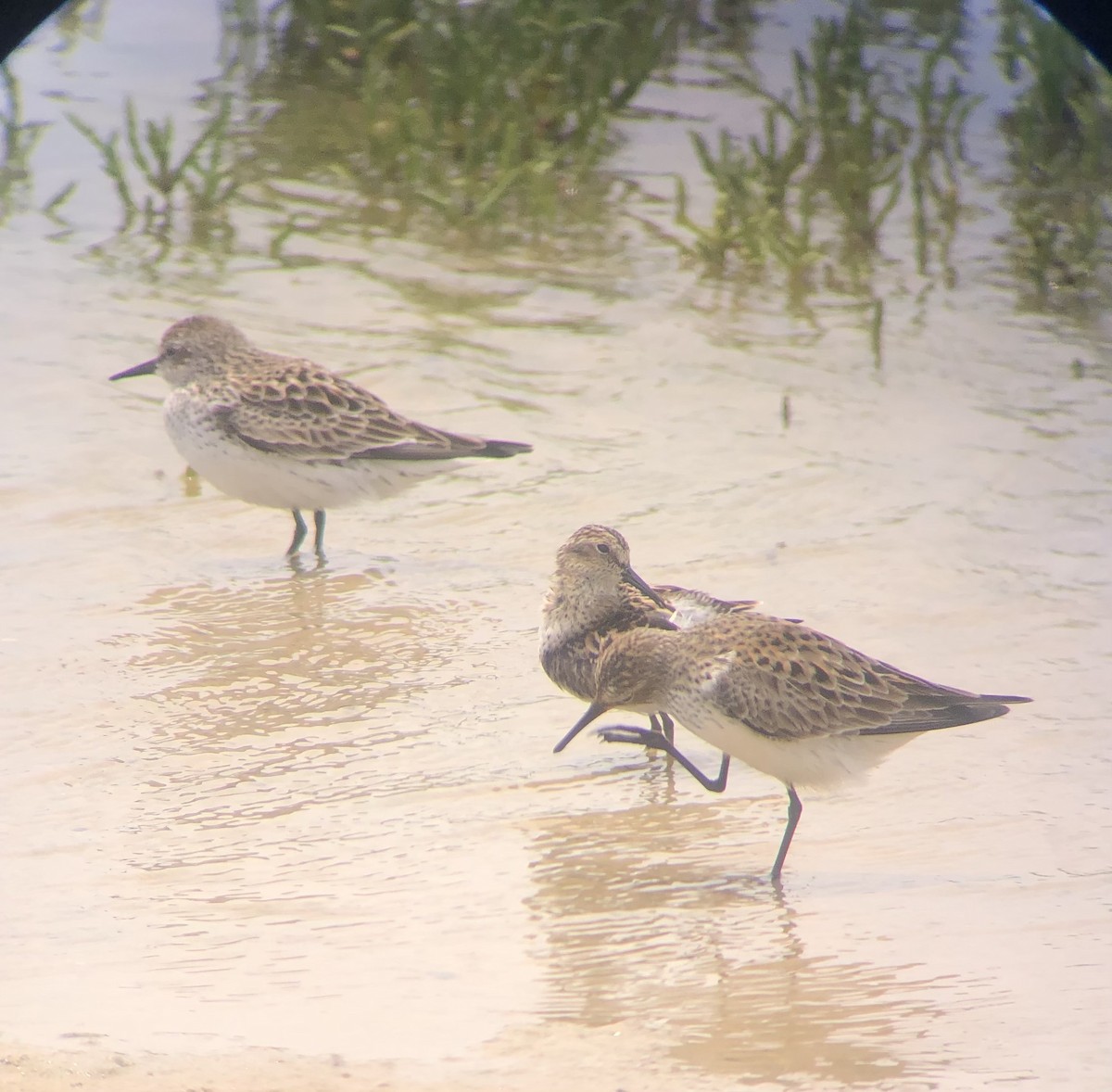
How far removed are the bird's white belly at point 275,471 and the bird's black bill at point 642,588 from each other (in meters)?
1.79

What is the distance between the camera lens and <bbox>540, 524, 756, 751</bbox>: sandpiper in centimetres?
584

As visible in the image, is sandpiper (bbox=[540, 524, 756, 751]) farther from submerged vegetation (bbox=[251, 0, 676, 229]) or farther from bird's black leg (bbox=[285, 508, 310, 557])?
submerged vegetation (bbox=[251, 0, 676, 229])

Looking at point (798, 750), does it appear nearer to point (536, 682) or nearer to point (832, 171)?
point (536, 682)

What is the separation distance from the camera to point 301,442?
754 cm

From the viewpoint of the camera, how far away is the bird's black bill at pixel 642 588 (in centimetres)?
599

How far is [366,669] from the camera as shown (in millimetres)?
6512

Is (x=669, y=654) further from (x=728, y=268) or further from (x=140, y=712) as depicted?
(x=728, y=268)

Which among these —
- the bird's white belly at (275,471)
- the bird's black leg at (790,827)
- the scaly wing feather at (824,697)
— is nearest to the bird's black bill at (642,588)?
the scaly wing feather at (824,697)

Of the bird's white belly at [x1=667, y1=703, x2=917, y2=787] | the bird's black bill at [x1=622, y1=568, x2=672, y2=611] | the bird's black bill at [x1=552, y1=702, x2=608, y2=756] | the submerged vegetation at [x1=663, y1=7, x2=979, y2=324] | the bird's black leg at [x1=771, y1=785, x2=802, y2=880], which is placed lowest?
the bird's black leg at [x1=771, y1=785, x2=802, y2=880]

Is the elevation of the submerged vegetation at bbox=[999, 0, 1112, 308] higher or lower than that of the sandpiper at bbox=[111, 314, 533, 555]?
higher

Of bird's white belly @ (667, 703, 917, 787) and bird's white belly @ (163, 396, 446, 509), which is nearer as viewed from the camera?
bird's white belly @ (667, 703, 917, 787)

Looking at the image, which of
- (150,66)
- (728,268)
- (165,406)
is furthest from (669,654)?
(150,66)

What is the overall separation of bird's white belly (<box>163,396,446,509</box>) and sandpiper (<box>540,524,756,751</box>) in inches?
68.2

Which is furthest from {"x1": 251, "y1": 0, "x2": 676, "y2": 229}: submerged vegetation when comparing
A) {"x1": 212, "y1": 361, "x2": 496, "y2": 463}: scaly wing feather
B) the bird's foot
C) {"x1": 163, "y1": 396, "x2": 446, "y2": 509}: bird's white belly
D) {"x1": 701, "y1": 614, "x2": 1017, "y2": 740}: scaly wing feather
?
{"x1": 701, "y1": 614, "x2": 1017, "y2": 740}: scaly wing feather
